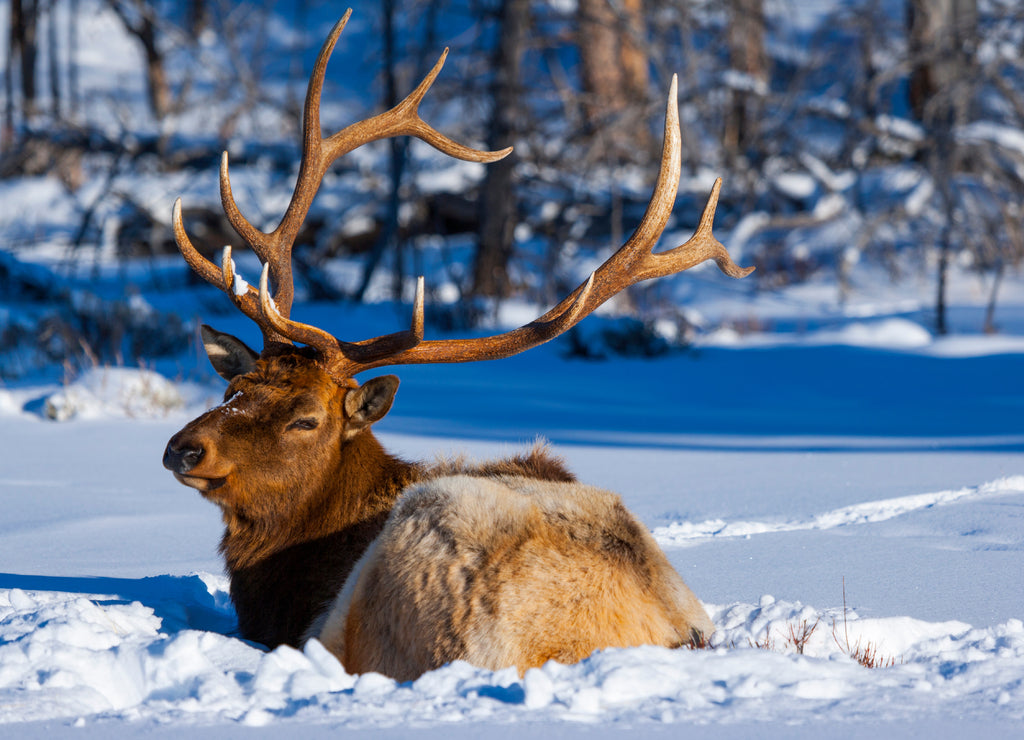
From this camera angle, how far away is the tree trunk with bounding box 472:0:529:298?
12.9 meters

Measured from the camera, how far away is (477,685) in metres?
2.60

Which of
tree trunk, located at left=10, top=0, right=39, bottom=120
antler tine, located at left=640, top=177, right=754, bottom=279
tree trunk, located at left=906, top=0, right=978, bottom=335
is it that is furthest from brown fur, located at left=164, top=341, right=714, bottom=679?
tree trunk, located at left=10, top=0, right=39, bottom=120

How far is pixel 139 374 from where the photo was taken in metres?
8.25

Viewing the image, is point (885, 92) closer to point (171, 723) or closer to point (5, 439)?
point (5, 439)

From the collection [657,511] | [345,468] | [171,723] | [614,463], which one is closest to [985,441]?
[614,463]

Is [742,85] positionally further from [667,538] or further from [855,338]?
[667,538]

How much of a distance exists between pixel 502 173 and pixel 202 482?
397 inches

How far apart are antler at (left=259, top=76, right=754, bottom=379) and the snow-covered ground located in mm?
1022

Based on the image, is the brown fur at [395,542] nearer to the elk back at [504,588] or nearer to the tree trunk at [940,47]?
the elk back at [504,588]

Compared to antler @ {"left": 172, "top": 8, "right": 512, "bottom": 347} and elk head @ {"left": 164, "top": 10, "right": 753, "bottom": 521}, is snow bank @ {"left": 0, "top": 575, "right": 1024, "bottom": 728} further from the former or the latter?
antler @ {"left": 172, "top": 8, "right": 512, "bottom": 347}

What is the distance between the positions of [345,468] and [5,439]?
422cm

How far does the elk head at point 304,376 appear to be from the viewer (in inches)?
143

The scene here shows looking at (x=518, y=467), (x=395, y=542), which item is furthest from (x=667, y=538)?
(x=395, y=542)

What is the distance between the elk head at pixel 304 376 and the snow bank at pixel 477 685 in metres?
0.71
